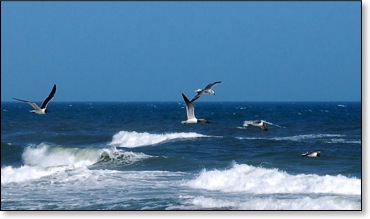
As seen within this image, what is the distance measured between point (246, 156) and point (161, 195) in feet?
26.0

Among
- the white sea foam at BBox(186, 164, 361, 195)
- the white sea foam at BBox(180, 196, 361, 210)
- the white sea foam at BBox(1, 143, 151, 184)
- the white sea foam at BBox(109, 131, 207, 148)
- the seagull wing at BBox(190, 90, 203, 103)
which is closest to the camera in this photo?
the white sea foam at BBox(180, 196, 361, 210)

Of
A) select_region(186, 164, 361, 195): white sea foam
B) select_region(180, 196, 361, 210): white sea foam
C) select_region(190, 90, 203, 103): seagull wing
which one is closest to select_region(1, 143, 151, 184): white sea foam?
select_region(186, 164, 361, 195): white sea foam

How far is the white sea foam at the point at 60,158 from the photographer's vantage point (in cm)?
1377

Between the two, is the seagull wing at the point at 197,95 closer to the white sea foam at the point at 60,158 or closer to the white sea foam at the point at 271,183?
the white sea foam at the point at 271,183

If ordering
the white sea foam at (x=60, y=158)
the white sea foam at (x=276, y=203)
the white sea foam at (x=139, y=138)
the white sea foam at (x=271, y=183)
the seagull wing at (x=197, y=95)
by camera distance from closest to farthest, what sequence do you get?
the white sea foam at (x=276, y=203) < the seagull wing at (x=197, y=95) < the white sea foam at (x=271, y=183) < the white sea foam at (x=60, y=158) < the white sea foam at (x=139, y=138)

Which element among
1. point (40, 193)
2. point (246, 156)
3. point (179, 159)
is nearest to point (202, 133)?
point (246, 156)

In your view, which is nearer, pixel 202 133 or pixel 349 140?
pixel 349 140

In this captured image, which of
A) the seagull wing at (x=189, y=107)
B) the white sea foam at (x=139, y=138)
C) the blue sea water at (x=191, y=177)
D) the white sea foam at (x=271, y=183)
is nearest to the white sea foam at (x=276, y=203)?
the blue sea water at (x=191, y=177)

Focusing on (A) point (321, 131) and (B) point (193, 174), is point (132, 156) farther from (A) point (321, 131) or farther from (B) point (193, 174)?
(A) point (321, 131)

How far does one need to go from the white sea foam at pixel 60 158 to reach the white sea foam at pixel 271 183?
3.27 meters

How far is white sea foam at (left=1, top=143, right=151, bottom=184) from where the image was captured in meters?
13.8

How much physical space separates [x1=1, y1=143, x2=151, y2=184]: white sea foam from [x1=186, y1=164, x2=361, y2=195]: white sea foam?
3.27 metres

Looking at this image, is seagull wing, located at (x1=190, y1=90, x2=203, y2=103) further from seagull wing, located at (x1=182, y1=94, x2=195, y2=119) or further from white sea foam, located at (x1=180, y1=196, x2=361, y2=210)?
white sea foam, located at (x1=180, y1=196, x2=361, y2=210)

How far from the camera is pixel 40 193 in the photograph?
10.9 m
